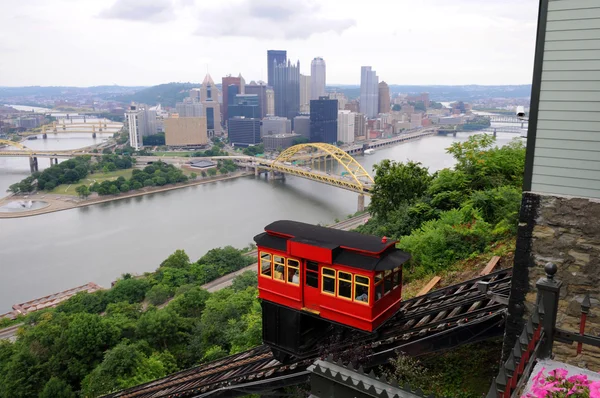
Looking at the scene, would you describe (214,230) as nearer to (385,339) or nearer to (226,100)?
(385,339)

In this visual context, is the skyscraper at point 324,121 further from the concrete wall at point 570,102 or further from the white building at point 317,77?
the concrete wall at point 570,102

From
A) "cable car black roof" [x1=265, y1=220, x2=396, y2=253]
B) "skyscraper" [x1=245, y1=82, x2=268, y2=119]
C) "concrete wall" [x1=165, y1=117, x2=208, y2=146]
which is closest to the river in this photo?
"cable car black roof" [x1=265, y1=220, x2=396, y2=253]

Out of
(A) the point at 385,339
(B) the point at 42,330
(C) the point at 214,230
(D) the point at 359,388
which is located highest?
(D) the point at 359,388

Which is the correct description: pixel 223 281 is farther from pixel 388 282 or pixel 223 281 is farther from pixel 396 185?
pixel 388 282

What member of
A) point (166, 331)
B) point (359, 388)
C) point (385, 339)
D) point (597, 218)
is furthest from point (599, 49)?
point (166, 331)

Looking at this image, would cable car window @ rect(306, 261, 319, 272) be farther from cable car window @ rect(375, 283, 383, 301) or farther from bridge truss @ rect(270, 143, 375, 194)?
bridge truss @ rect(270, 143, 375, 194)

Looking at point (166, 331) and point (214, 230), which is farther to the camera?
point (214, 230)
